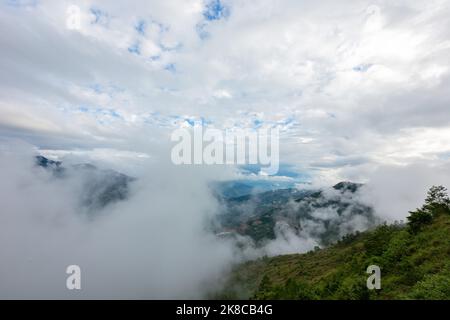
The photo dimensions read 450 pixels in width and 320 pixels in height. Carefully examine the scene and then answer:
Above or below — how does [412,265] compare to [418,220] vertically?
below

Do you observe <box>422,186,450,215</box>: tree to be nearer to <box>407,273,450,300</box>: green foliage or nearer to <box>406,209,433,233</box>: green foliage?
<box>406,209,433,233</box>: green foliage

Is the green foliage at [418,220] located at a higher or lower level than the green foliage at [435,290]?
higher

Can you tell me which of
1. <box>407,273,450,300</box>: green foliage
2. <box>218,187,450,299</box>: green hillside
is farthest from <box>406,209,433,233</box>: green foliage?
<box>407,273,450,300</box>: green foliage

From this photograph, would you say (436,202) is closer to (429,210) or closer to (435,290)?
(429,210)

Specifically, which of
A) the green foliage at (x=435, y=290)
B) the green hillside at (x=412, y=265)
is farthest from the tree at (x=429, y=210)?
the green foliage at (x=435, y=290)

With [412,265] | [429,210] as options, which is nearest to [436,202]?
[429,210]

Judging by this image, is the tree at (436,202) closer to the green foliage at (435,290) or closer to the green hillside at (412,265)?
the green hillside at (412,265)

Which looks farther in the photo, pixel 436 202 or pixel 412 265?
pixel 436 202

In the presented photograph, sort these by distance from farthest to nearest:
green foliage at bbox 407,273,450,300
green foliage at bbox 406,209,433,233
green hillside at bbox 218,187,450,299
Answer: green foliage at bbox 406,209,433,233
green hillside at bbox 218,187,450,299
green foliage at bbox 407,273,450,300

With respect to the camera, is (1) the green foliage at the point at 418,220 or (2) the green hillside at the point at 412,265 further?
(1) the green foliage at the point at 418,220

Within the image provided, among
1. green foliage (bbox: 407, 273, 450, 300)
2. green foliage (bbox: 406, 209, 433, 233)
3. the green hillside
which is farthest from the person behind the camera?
green foliage (bbox: 406, 209, 433, 233)
